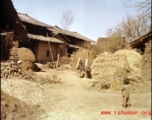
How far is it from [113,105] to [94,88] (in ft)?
A: 12.1

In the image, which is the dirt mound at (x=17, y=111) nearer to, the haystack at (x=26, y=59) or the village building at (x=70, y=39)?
the haystack at (x=26, y=59)

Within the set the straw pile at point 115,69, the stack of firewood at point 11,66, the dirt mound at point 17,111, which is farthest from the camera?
the straw pile at point 115,69

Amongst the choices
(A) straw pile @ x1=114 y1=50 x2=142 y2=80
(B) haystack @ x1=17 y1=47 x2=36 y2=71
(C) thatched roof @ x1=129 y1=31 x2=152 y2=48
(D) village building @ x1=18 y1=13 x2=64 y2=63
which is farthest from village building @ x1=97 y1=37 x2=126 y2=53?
(B) haystack @ x1=17 y1=47 x2=36 y2=71

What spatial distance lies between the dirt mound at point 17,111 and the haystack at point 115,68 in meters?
6.72

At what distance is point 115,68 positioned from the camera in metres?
12.4

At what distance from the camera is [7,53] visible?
11.2 meters

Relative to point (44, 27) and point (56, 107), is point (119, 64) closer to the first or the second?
A: point (56, 107)

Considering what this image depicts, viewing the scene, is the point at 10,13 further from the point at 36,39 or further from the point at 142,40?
the point at 36,39

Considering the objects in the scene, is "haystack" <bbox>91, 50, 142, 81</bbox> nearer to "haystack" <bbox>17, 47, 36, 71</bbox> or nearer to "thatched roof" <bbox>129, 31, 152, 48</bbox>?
"thatched roof" <bbox>129, 31, 152, 48</bbox>

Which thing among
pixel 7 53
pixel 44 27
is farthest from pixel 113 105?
pixel 44 27

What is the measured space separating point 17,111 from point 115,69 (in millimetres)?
7933

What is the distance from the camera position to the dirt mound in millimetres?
5469

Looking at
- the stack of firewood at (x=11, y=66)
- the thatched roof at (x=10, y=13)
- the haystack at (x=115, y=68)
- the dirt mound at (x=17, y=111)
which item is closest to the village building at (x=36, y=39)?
the thatched roof at (x=10, y=13)

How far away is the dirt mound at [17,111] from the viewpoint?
547 cm
